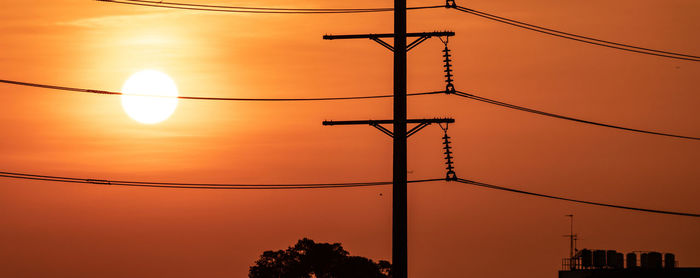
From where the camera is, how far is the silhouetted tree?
182m

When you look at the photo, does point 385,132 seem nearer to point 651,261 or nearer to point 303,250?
point 651,261

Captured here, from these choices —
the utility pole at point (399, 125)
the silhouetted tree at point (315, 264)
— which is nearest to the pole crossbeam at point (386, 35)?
the utility pole at point (399, 125)

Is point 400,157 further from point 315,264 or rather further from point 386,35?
point 315,264

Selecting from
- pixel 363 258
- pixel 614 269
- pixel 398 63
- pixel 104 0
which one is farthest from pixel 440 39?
pixel 363 258

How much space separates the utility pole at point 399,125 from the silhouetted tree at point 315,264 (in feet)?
380

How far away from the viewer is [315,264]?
187000 mm

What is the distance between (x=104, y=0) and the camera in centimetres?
6550

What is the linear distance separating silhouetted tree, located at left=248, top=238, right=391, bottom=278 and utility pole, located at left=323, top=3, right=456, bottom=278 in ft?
380

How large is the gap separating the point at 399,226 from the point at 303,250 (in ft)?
422

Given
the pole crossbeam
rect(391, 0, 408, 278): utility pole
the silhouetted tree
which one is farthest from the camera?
the silhouetted tree

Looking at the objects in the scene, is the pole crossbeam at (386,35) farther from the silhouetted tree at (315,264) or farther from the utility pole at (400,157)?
the silhouetted tree at (315,264)

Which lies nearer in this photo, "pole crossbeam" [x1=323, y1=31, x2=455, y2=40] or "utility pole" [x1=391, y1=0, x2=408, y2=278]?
"utility pole" [x1=391, y1=0, x2=408, y2=278]

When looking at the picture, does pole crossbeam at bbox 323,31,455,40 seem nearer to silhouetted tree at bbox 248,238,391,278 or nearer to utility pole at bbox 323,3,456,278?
utility pole at bbox 323,3,456,278

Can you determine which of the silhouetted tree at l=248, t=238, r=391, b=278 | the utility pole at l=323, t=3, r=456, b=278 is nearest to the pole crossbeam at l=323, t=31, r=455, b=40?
the utility pole at l=323, t=3, r=456, b=278
